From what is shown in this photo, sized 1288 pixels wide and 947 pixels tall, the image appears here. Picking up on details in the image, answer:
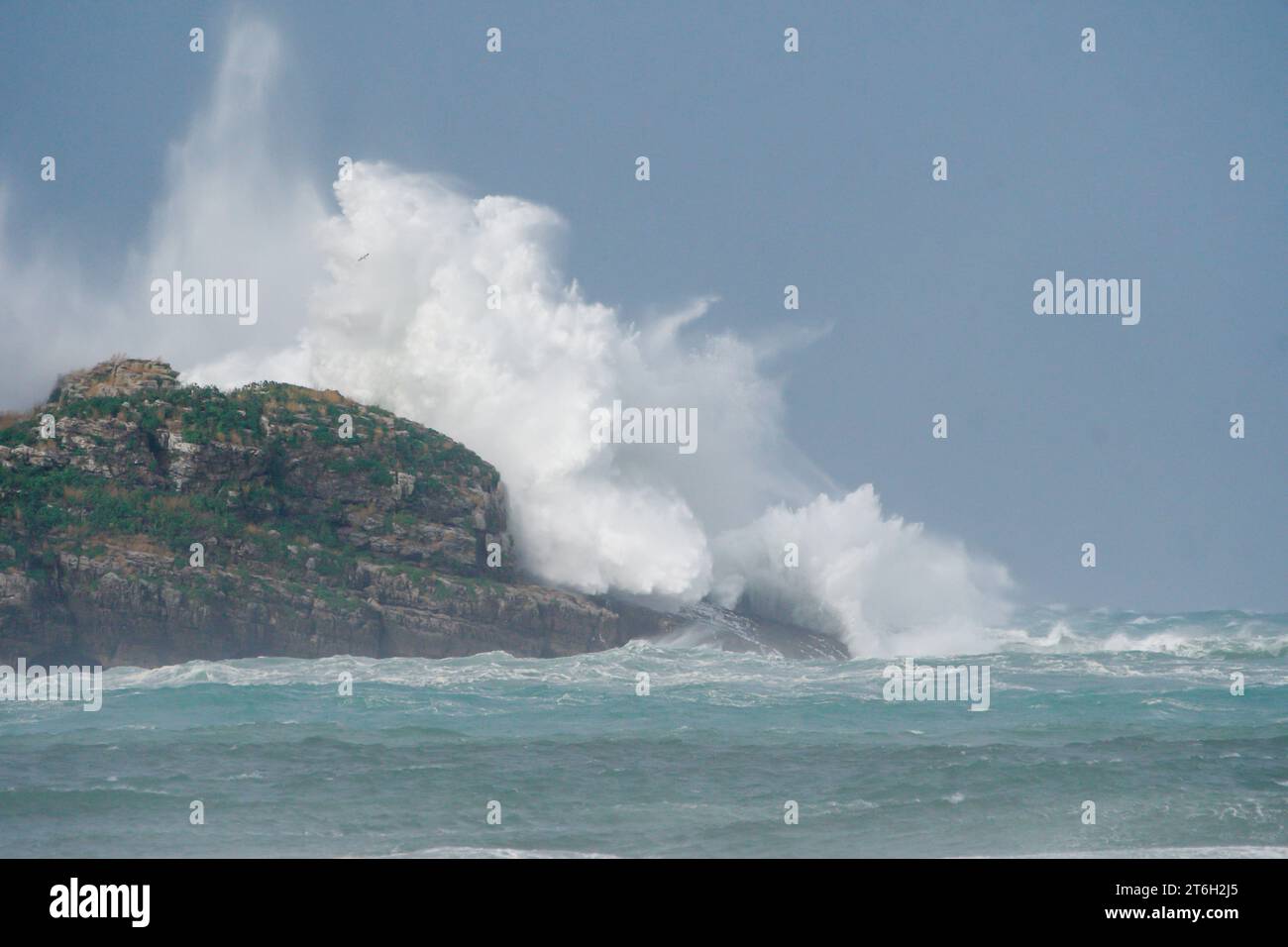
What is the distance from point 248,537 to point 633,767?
23661 mm

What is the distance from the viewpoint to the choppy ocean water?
1850 centimetres

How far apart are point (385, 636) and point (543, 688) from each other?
1060 cm

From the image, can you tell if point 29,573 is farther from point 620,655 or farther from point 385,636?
point 620,655

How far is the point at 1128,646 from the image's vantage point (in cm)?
5119

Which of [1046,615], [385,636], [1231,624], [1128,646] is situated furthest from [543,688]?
[1046,615]
